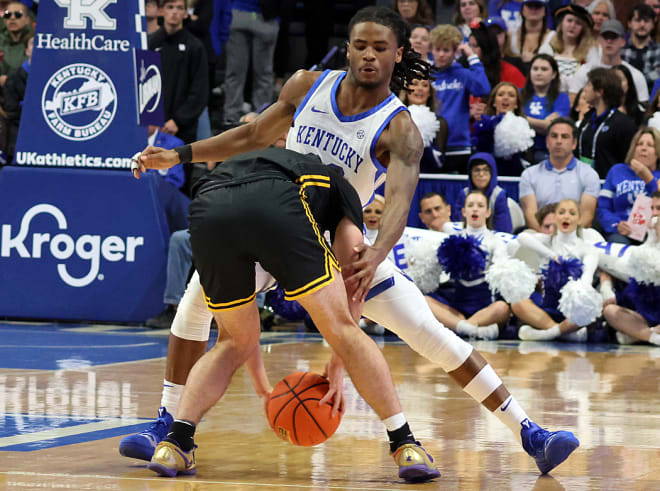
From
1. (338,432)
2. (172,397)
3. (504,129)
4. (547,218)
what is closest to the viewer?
(172,397)

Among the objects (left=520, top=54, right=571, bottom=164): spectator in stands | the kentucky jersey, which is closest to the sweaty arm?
the kentucky jersey

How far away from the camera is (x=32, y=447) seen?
14.7 feet

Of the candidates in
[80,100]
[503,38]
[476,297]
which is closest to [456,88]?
[503,38]

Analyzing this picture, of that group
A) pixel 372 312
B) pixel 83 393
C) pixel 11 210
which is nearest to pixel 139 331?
pixel 11 210

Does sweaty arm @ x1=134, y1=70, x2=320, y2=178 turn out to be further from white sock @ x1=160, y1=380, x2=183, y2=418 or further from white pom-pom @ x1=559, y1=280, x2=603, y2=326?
white pom-pom @ x1=559, y1=280, x2=603, y2=326

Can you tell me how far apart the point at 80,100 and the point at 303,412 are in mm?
6892

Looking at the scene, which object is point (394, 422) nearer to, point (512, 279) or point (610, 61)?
point (512, 279)

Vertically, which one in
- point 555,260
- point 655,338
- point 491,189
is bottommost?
point 655,338

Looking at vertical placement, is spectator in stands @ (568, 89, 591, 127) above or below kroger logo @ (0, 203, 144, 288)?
above

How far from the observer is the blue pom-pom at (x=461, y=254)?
32.6ft

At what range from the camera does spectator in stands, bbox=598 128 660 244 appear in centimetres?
1055

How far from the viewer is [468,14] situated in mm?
12977

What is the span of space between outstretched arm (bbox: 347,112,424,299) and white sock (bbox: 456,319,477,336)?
579 centimetres

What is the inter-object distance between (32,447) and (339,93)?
1.91 metres
